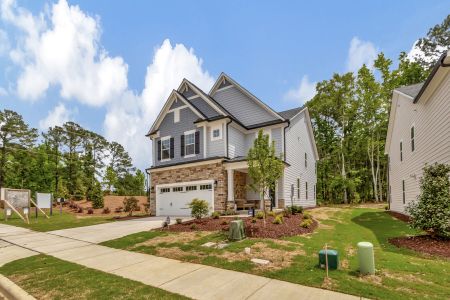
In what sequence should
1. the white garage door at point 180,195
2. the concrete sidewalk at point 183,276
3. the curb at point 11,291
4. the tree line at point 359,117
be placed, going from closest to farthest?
the concrete sidewalk at point 183,276, the curb at point 11,291, the white garage door at point 180,195, the tree line at point 359,117

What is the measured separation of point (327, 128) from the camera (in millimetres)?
39812

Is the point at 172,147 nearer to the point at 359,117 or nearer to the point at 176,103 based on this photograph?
the point at 176,103

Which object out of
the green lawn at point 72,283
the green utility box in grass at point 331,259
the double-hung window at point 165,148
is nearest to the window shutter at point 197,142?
the double-hung window at point 165,148

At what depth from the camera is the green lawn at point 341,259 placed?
5152 millimetres

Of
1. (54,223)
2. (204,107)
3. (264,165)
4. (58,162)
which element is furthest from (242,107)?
(58,162)

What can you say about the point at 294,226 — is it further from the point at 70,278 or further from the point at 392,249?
the point at 70,278

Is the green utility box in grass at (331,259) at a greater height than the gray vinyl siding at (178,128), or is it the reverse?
the gray vinyl siding at (178,128)

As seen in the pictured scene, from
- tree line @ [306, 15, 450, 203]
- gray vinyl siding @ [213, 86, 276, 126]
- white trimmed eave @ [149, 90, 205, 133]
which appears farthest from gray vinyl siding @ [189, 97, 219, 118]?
tree line @ [306, 15, 450, 203]

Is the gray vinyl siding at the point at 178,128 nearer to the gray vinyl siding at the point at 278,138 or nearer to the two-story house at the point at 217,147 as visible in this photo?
the two-story house at the point at 217,147

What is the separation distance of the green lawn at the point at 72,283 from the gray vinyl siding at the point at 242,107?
1655 cm

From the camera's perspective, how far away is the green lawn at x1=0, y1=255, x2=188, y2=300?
520 cm

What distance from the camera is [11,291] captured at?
18.9 ft

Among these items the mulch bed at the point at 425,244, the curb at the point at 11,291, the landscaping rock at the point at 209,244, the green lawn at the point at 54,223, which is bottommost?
the green lawn at the point at 54,223

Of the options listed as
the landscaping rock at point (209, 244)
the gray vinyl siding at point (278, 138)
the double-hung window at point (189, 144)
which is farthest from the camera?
the double-hung window at point (189, 144)
